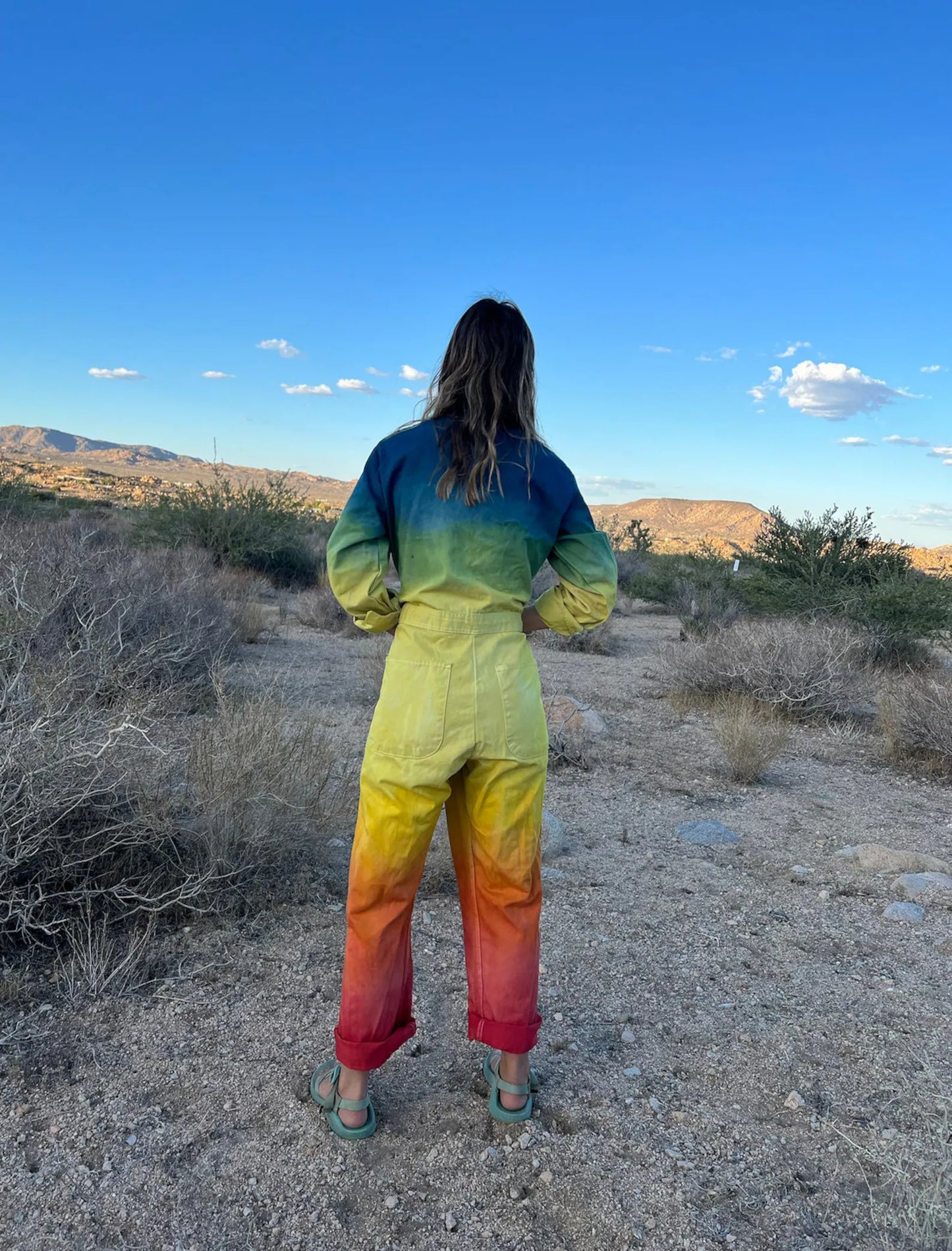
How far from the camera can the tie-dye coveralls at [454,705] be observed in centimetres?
189

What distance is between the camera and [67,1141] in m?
2.04

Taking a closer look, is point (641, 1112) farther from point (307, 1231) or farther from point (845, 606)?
point (845, 606)

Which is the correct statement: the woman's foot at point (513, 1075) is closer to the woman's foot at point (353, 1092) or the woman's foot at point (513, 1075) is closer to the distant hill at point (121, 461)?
the woman's foot at point (353, 1092)

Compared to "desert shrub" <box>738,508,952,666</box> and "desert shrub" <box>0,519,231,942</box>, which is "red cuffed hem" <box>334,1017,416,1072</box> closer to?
"desert shrub" <box>0,519,231,942</box>

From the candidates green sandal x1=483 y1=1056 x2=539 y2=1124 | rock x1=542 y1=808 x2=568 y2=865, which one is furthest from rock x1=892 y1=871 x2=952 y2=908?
green sandal x1=483 y1=1056 x2=539 y2=1124

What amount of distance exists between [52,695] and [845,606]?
9.91 m

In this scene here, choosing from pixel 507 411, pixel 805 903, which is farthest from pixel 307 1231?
pixel 805 903

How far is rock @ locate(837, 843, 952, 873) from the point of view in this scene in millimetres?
4191

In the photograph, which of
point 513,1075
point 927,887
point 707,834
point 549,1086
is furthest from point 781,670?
point 513,1075

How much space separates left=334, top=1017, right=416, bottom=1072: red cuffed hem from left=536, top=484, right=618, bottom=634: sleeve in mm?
1096

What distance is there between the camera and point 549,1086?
2.39 meters

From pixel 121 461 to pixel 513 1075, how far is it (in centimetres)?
11415

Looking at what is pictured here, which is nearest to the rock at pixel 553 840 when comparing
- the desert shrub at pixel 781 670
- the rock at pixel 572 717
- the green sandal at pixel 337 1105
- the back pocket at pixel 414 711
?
the rock at pixel 572 717

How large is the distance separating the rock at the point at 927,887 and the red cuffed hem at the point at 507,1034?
2584 millimetres
